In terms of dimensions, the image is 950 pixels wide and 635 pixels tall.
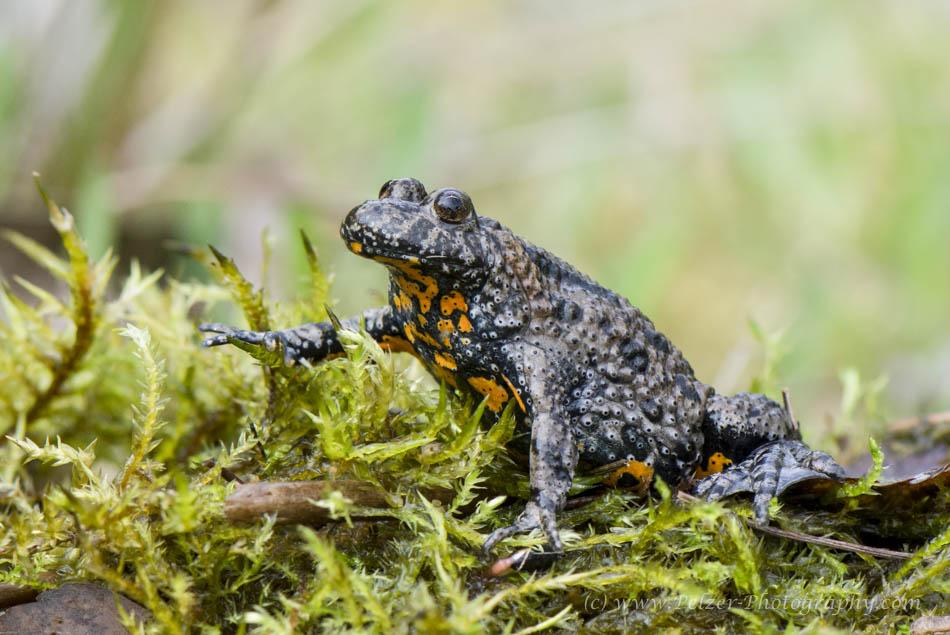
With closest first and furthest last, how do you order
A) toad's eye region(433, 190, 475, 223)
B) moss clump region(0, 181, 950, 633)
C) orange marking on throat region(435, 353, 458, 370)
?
moss clump region(0, 181, 950, 633) < toad's eye region(433, 190, 475, 223) < orange marking on throat region(435, 353, 458, 370)

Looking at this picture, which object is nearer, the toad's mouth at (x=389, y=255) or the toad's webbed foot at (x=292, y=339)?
the toad's mouth at (x=389, y=255)

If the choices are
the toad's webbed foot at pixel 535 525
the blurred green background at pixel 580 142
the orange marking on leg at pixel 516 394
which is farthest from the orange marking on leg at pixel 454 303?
the blurred green background at pixel 580 142

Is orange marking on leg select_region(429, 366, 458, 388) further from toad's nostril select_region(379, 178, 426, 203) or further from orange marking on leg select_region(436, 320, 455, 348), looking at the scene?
toad's nostril select_region(379, 178, 426, 203)

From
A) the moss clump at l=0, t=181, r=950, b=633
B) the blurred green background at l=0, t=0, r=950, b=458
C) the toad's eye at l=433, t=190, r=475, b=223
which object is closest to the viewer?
the moss clump at l=0, t=181, r=950, b=633

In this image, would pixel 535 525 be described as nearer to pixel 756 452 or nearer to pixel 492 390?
pixel 492 390

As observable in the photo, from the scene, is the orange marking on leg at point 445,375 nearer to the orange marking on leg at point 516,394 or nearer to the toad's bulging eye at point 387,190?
the orange marking on leg at point 516,394

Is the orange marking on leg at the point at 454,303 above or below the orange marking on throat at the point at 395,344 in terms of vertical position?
above

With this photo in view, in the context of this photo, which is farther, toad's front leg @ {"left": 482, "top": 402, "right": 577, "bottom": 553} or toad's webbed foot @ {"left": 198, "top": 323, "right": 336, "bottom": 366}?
toad's webbed foot @ {"left": 198, "top": 323, "right": 336, "bottom": 366}

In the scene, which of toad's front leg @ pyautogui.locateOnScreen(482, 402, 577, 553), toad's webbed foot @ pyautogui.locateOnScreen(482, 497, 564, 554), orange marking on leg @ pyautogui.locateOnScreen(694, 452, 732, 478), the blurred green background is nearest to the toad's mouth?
toad's front leg @ pyautogui.locateOnScreen(482, 402, 577, 553)
